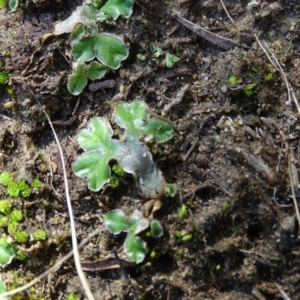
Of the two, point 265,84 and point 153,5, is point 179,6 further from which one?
point 265,84

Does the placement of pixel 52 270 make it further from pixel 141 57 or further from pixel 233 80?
pixel 233 80

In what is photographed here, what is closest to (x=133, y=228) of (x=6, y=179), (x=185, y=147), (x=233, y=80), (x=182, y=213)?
(x=182, y=213)

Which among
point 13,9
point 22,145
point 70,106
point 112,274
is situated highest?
point 13,9

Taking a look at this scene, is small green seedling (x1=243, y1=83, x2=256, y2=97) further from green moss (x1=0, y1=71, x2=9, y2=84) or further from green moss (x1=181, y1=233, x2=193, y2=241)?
green moss (x1=0, y1=71, x2=9, y2=84)

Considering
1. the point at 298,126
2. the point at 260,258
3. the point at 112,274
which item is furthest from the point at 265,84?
the point at 112,274

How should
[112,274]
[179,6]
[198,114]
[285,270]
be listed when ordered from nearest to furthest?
1. [285,270]
2. [112,274]
3. [198,114]
4. [179,6]

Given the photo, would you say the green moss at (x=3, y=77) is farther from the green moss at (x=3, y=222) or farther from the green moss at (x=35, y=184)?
the green moss at (x=3, y=222)

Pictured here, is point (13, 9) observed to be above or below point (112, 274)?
above
